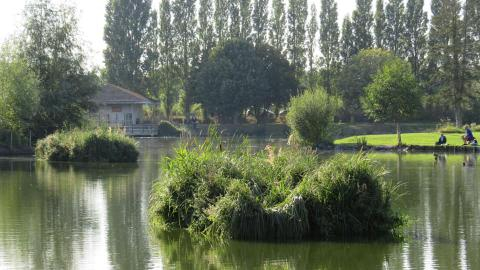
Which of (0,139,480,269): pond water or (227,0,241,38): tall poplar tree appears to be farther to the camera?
(227,0,241,38): tall poplar tree

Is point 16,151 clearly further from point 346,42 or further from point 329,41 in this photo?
point 346,42

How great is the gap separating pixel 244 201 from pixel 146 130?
2869 inches

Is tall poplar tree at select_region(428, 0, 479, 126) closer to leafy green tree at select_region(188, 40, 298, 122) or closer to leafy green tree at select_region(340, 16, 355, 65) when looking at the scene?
leafy green tree at select_region(340, 16, 355, 65)

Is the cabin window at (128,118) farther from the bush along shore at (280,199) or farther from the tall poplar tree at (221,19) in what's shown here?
the bush along shore at (280,199)

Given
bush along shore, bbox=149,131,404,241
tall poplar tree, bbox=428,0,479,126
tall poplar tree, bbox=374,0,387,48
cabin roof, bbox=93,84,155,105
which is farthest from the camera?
tall poplar tree, bbox=374,0,387,48

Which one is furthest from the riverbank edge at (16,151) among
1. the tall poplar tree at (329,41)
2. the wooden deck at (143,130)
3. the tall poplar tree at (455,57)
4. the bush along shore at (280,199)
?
the tall poplar tree at (329,41)

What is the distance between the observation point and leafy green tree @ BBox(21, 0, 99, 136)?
60469 mm

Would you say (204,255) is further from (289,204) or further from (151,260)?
(289,204)

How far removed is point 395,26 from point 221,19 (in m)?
21.9

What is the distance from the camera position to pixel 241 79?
9319 centimetres

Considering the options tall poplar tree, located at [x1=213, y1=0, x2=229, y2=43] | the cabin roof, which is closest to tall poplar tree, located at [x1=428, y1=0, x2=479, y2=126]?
tall poplar tree, located at [x1=213, y1=0, x2=229, y2=43]

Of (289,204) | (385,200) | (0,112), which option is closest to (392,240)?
(385,200)

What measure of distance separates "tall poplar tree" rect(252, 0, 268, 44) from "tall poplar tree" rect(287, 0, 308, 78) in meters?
2.98

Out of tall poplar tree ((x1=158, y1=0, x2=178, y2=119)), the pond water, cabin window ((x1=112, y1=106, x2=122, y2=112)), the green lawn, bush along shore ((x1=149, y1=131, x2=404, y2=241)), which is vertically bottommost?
the pond water
